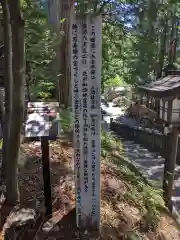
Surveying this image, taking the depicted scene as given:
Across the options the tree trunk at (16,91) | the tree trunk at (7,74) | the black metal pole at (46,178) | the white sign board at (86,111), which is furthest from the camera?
the tree trunk at (7,74)

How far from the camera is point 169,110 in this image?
17.6 ft

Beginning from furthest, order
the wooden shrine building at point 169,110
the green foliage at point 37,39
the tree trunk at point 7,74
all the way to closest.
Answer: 1. the wooden shrine building at point 169,110
2. the green foliage at point 37,39
3. the tree trunk at point 7,74

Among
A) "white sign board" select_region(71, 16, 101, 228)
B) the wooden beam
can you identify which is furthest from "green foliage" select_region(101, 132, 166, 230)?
"white sign board" select_region(71, 16, 101, 228)

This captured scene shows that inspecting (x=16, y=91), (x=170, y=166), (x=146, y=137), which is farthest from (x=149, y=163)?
(x=16, y=91)

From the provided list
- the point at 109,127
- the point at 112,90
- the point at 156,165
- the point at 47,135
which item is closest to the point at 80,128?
the point at 47,135

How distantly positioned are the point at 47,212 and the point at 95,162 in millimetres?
875

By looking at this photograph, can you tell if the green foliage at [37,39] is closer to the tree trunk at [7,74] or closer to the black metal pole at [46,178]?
the tree trunk at [7,74]

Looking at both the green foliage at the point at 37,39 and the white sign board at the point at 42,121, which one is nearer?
the white sign board at the point at 42,121

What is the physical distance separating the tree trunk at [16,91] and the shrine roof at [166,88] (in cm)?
311

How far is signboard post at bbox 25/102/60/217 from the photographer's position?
2.87 m

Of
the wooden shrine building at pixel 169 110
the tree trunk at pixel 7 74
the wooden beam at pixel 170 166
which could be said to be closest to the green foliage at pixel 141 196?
the wooden beam at pixel 170 166

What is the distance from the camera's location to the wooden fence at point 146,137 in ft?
40.0

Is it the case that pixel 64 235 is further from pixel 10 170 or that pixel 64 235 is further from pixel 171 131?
pixel 171 131

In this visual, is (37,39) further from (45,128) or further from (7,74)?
(45,128)
